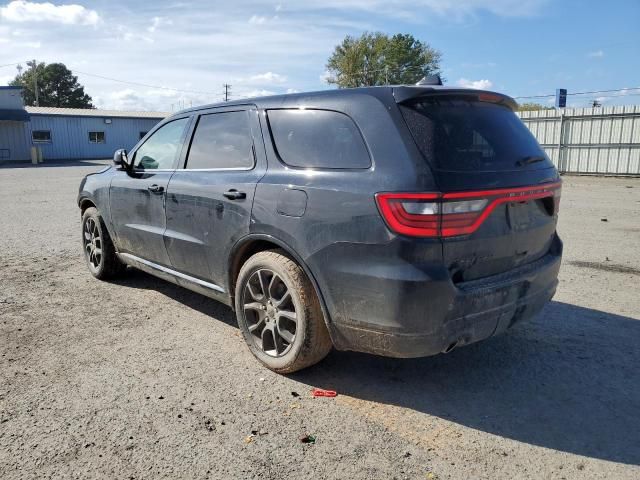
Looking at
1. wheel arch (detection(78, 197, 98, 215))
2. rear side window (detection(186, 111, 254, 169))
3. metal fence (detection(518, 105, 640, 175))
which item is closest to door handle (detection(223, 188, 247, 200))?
rear side window (detection(186, 111, 254, 169))

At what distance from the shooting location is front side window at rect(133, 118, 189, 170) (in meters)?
4.66

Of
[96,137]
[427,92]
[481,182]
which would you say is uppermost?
[427,92]

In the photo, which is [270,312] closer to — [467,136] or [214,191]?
[214,191]

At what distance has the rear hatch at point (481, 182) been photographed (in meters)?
2.84

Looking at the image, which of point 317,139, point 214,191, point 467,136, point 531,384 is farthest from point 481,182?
point 214,191

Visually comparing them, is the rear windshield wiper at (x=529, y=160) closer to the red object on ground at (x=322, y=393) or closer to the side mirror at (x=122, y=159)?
the red object on ground at (x=322, y=393)

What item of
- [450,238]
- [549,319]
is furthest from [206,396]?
[549,319]

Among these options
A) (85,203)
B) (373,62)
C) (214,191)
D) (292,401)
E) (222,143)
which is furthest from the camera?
(373,62)

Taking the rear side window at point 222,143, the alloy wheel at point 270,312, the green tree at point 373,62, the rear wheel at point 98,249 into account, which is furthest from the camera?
the green tree at point 373,62

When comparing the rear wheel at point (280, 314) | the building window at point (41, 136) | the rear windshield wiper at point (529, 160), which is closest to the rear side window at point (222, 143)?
the rear wheel at point (280, 314)

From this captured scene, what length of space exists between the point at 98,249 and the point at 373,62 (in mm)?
67303

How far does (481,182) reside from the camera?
2926 mm

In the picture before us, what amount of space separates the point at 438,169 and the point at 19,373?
3.11 m

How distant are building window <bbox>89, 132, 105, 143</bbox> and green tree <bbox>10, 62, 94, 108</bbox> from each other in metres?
46.2
